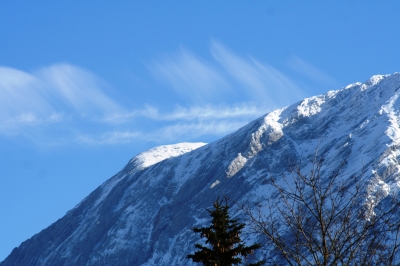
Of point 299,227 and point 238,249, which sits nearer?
point 299,227

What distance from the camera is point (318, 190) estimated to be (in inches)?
747

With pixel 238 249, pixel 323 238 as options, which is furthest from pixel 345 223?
pixel 238 249

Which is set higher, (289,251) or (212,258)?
(212,258)

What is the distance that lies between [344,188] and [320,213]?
3.65ft

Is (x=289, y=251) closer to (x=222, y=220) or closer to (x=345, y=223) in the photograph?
(x=345, y=223)

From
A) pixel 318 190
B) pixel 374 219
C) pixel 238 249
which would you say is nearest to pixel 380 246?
pixel 374 219

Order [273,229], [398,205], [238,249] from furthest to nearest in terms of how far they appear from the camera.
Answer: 1. [238,249]
2. [273,229]
3. [398,205]

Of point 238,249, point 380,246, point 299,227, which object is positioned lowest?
point 380,246

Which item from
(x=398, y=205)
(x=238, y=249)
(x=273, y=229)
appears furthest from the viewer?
(x=238, y=249)

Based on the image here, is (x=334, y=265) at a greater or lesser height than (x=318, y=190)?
lesser

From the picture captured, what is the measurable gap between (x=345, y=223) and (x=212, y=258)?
18.1 meters

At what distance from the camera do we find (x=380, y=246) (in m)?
18.0

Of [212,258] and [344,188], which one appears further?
[212,258]

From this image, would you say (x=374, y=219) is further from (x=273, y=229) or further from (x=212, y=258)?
(x=212, y=258)
